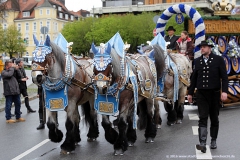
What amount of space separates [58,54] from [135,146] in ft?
7.70

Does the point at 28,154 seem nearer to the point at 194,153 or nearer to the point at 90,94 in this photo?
the point at 90,94

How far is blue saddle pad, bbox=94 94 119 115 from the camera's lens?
7.09 metres

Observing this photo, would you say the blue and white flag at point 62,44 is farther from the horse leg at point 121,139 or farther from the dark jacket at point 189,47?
the dark jacket at point 189,47

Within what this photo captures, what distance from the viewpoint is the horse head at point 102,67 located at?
6.46 meters

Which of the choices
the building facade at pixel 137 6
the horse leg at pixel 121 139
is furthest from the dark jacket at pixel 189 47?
the building facade at pixel 137 6

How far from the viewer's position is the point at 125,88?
714cm

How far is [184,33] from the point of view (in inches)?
444

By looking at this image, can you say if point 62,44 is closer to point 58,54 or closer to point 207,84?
point 58,54

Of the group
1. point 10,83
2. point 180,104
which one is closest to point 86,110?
point 180,104

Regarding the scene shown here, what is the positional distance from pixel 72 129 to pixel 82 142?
1.12m

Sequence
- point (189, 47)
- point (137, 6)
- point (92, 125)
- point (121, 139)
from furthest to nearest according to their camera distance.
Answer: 1. point (137, 6)
2. point (189, 47)
3. point (92, 125)
4. point (121, 139)

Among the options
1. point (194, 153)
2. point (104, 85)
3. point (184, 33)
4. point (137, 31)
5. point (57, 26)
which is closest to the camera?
point (104, 85)

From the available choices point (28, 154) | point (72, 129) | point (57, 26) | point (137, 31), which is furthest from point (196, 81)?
point (57, 26)

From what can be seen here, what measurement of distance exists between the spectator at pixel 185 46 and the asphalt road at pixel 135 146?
2.06 meters
